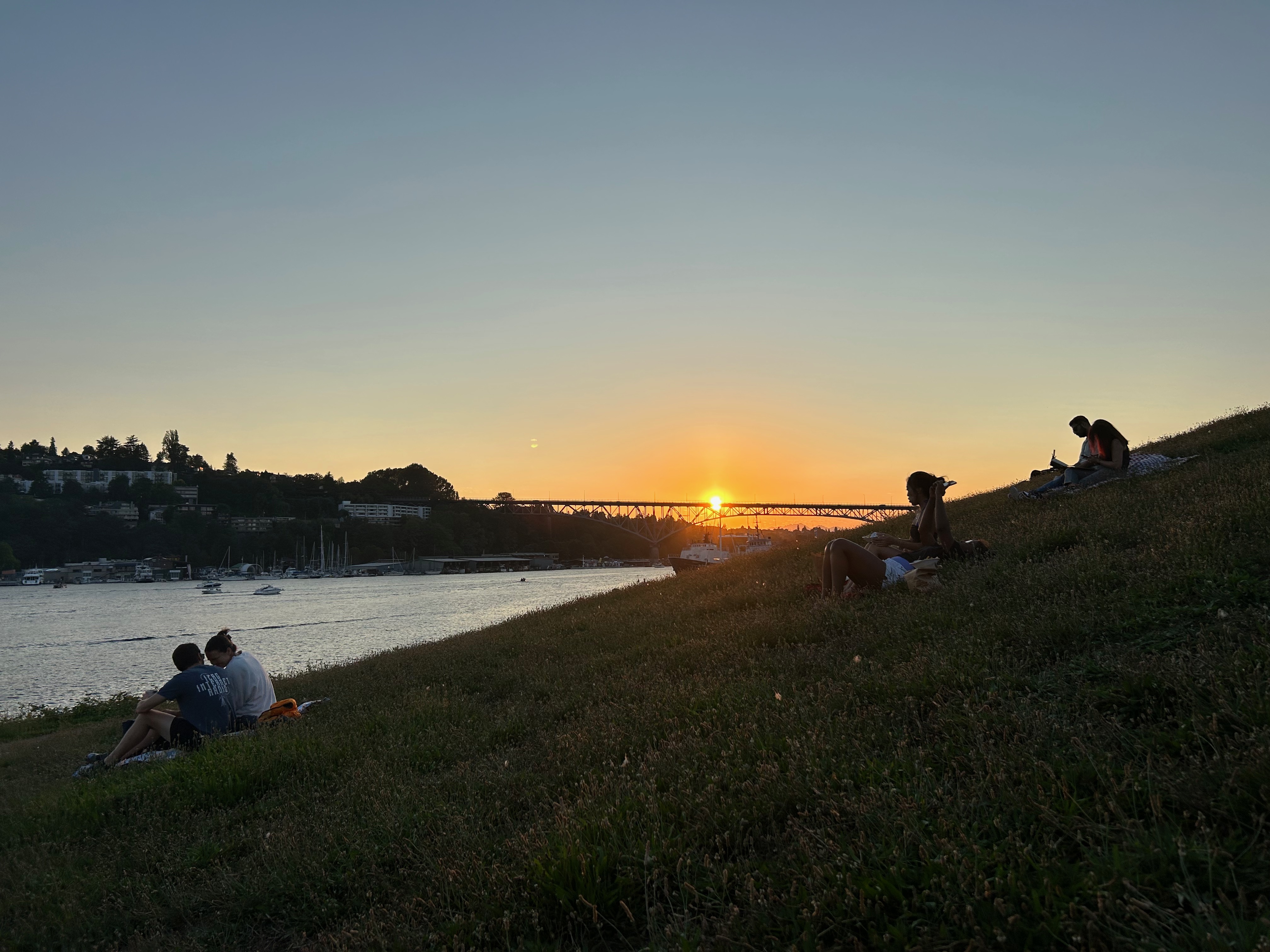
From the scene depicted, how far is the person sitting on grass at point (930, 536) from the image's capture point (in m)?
9.16

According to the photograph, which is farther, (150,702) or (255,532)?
(255,532)

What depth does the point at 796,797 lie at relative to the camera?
3756mm

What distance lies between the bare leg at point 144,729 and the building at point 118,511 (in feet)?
515

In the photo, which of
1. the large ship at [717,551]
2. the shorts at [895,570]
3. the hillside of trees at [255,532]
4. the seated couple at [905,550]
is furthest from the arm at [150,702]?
the hillside of trees at [255,532]

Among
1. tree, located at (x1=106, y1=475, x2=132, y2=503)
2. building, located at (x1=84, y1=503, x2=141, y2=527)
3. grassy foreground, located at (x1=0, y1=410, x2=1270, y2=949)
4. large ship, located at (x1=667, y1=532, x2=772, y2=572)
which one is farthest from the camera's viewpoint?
tree, located at (x1=106, y1=475, x2=132, y2=503)

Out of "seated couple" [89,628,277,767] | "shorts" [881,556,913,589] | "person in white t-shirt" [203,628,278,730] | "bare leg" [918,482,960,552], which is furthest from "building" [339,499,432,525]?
"shorts" [881,556,913,589]

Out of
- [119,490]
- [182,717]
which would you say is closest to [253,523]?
[119,490]

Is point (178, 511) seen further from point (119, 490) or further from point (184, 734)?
point (184, 734)

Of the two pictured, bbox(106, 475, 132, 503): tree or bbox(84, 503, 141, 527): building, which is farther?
bbox(106, 475, 132, 503): tree

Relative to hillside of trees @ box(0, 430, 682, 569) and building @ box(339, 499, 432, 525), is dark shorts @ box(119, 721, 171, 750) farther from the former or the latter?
building @ box(339, 499, 432, 525)

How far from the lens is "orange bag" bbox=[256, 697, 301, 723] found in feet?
31.0

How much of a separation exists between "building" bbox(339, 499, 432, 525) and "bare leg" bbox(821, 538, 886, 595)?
16310cm

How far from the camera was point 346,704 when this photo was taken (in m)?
10.3

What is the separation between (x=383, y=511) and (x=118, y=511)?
52056 mm
